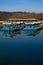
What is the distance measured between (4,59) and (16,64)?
2.84 feet

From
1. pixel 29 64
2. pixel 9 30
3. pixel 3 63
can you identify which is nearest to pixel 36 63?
pixel 29 64

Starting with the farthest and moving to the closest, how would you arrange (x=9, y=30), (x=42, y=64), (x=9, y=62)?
(x=9, y=30) < (x=9, y=62) < (x=42, y=64)

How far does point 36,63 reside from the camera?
6.59 meters

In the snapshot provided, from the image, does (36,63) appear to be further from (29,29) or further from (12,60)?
(29,29)

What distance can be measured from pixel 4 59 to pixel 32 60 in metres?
1.15

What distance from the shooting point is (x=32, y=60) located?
7043 mm

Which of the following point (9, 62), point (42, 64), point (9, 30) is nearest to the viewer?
point (42, 64)

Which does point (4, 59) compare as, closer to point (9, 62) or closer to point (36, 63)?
point (9, 62)

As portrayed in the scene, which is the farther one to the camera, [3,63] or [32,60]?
[32,60]

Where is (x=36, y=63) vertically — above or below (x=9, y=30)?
above

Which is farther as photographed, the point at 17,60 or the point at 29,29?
the point at 29,29

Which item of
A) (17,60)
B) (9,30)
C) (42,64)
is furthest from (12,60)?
(9,30)

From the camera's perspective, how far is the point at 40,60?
276 inches

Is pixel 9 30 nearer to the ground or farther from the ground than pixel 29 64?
nearer to the ground
